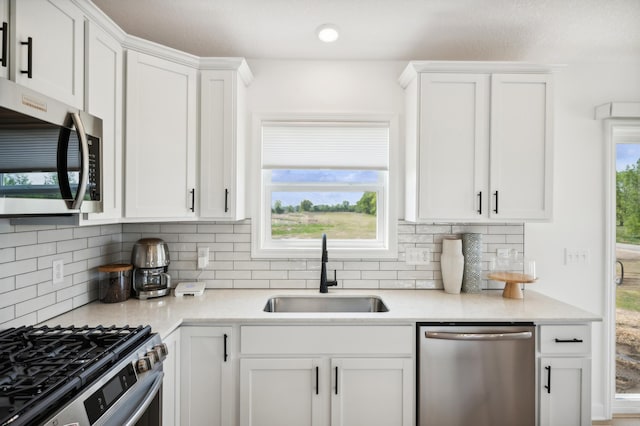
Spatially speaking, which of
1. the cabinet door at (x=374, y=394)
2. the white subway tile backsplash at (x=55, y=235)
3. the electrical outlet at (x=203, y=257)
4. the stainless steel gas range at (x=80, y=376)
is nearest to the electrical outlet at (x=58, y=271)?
the white subway tile backsplash at (x=55, y=235)

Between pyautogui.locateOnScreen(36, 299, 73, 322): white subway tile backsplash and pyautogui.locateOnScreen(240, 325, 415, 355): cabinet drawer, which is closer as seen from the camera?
pyautogui.locateOnScreen(36, 299, 73, 322): white subway tile backsplash

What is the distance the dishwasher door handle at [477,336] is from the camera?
1935 mm

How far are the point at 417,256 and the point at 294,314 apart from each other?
3.49 feet

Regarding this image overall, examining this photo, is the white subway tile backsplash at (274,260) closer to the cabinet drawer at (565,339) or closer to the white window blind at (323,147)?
the white window blind at (323,147)

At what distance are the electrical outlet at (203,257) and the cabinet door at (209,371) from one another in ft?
2.15

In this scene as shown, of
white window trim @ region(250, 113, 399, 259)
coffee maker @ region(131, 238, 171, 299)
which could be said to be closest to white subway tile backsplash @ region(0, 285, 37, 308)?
coffee maker @ region(131, 238, 171, 299)

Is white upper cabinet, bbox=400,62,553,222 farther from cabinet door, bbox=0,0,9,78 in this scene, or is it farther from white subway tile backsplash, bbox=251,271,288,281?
cabinet door, bbox=0,0,9,78

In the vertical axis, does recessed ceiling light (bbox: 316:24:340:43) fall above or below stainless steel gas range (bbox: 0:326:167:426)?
above

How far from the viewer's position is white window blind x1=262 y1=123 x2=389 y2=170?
2635 millimetres

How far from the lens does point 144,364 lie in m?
1.41

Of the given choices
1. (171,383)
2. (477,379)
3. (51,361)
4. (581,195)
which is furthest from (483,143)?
(51,361)

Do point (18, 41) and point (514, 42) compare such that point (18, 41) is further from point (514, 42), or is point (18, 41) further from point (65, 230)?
point (514, 42)

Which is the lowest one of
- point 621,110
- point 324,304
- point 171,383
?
point 171,383

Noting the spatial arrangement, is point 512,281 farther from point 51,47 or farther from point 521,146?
point 51,47
